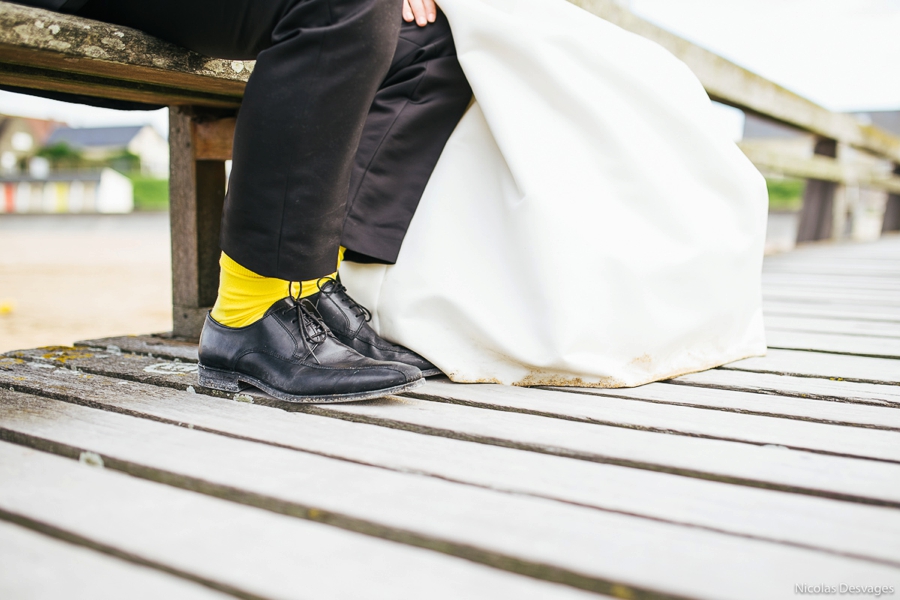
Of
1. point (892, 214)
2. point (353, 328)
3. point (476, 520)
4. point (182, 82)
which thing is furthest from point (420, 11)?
point (892, 214)

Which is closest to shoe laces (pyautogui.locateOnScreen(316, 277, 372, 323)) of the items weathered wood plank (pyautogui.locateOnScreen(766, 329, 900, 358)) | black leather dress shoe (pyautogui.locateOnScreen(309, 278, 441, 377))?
black leather dress shoe (pyautogui.locateOnScreen(309, 278, 441, 377))

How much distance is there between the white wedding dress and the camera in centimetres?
110

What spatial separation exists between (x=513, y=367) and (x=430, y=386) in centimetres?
14

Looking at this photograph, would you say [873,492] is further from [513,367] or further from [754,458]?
[513,367]

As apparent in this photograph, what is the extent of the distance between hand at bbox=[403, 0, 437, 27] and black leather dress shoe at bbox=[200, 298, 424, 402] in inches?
20.0

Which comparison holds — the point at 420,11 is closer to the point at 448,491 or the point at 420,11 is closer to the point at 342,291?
the point at 342,291

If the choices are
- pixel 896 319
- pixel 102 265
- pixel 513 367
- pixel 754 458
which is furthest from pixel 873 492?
pixel 102 265

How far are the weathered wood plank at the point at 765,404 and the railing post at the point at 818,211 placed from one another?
4.67 meters

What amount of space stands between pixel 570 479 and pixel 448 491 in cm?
12

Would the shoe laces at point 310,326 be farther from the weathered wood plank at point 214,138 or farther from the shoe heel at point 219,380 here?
the weathered wood plank at point 214,138

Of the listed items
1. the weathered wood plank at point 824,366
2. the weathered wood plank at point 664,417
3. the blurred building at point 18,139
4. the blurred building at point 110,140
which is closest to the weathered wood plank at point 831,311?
the weathered wood plank at point 824,366

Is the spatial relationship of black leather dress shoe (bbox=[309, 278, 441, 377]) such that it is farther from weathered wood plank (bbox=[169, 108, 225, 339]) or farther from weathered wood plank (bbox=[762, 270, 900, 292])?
weathered wood plank (bbox=[762, 270, 900, 292])

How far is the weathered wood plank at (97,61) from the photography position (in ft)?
2.94

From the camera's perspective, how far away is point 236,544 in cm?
55
